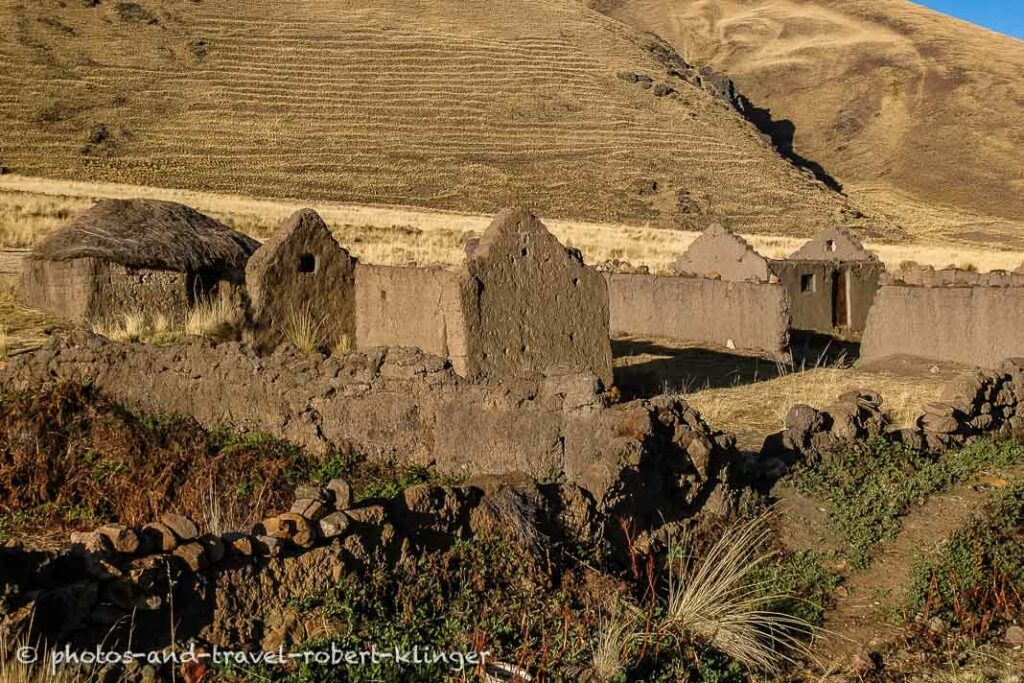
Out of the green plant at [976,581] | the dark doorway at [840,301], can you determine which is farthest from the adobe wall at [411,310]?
the dark doorway at [840,301]

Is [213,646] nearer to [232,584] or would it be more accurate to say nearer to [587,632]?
[232,584]

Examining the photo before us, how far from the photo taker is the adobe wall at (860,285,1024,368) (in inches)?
536

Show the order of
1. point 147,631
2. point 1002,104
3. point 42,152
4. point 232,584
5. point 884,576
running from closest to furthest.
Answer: point 147,631 → point 232,584 → point 884,576 → point 42,152 → point 1002,104

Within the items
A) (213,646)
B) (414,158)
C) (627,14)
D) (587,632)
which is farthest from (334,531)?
(627,14)

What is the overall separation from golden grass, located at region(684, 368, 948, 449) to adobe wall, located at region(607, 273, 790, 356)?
1.23 metres

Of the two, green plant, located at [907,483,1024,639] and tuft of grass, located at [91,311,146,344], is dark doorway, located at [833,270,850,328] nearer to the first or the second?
tuft of grass, located at [91,311,146,344]

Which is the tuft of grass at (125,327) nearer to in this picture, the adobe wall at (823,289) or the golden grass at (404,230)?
the adobe wall at (823,289)

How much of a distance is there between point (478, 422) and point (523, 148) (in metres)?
53.2

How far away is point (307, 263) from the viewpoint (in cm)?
1233

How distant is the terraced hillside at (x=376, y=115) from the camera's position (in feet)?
174

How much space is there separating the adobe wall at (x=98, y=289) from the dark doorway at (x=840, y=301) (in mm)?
10016

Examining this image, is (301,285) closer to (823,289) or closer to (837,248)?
(823,289)

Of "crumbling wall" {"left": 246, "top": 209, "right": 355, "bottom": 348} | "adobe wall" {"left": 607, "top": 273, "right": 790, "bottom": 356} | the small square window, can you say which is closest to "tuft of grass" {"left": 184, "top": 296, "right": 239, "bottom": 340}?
"crumbling wall" {"left": 246, "top": 209, "right": 355, "bottom": 348}

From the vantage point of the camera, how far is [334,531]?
538 centimetres
